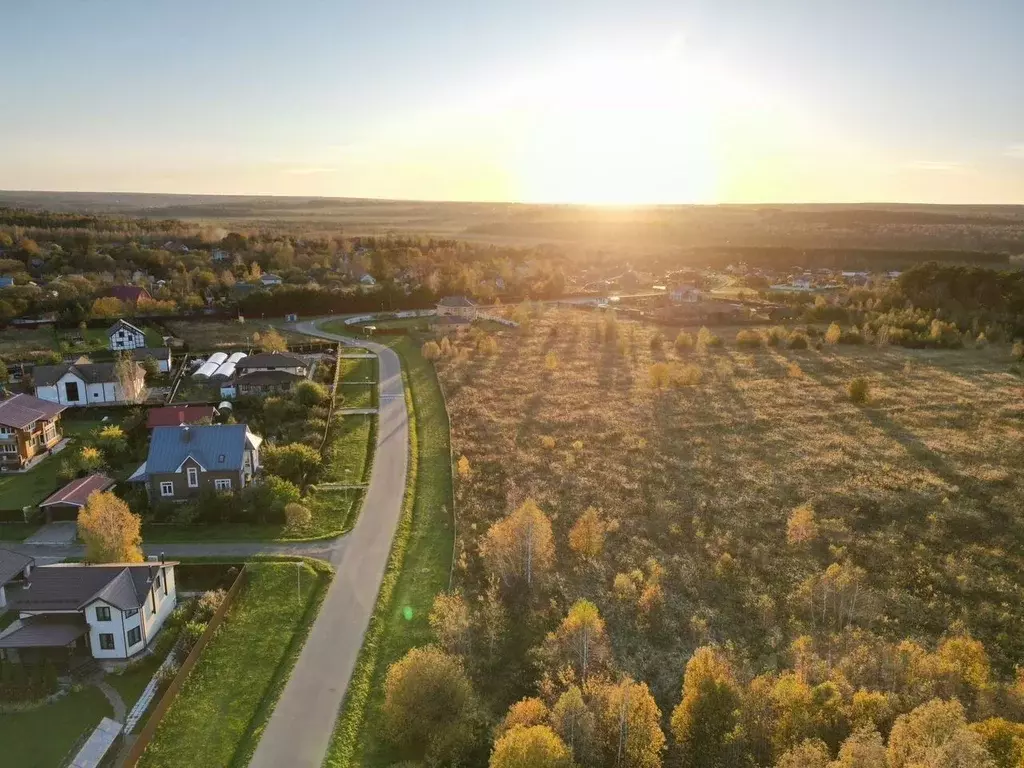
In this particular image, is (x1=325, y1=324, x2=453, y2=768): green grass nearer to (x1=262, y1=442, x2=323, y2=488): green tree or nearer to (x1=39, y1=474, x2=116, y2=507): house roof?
(x1=262, y1=442, x2=323, y2=488): green tree

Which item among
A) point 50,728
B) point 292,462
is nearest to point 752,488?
point 292,462

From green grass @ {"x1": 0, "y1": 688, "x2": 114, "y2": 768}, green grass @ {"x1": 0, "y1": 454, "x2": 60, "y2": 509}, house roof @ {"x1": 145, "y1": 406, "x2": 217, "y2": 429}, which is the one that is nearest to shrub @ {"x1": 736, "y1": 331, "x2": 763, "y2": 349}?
house roof @ {"x1": 145, "y1": 406, "x2": 217, "y2": 429}

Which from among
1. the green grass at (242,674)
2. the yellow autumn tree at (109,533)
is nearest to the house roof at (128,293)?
the yellow autumn tree at (109,533)

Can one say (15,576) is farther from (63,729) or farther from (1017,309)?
(1017,309)

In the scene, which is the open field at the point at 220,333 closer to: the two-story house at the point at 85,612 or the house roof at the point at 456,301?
the house roof at the point at 456,301

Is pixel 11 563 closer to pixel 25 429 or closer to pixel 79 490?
pixel 79 490
